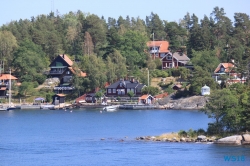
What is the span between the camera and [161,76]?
71562 millimetres

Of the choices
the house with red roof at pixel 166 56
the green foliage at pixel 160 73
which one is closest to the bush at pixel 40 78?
the green foliage at pixel 160 73

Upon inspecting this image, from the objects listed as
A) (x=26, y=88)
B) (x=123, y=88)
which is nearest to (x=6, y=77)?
(x=26, y=88)

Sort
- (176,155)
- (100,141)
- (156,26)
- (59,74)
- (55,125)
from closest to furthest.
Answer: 1. (176,155)
2. (100,141)
3. (55,125)
4. (59,74)
5. (156,26)

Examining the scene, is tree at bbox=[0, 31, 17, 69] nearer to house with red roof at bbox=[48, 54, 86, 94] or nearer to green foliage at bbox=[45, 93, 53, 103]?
house with red roof at bbox=[48, 54, 86, 94]

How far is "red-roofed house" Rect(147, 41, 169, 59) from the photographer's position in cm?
7950

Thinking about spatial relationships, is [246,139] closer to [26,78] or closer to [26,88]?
[26,88]

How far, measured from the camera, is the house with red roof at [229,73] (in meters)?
66.7

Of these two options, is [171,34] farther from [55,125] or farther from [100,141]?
[100,141]

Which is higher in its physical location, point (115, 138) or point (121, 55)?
point (121, 55)

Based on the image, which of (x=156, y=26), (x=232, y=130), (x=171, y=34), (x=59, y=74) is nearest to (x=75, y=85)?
(x=59, y=74)

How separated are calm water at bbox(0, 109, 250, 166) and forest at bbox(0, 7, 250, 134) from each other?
29.2 ft

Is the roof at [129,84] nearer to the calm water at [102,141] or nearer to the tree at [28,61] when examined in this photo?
the calm water at [102,141]

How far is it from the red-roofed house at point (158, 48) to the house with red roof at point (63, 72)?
10428 mm

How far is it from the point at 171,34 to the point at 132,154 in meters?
50.2
